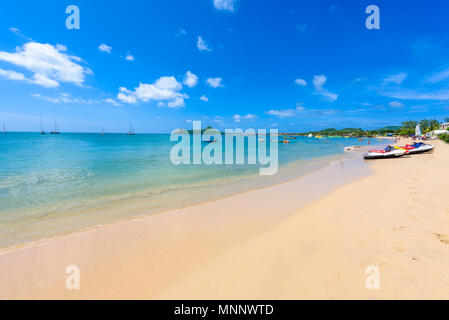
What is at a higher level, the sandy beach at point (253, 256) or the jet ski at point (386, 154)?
the jet ski at point (386, 154)

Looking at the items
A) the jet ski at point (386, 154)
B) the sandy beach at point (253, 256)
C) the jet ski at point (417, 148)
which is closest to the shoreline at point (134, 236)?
the sandy beach at point (253, 256)

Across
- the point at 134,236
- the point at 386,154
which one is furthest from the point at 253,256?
the point at 386,154

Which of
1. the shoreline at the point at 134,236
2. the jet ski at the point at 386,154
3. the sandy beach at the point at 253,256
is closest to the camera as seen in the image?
the sandy beach at the point at 253,256

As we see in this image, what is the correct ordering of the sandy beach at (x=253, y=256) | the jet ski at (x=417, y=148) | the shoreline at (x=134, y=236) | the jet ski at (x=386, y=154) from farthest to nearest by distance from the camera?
the jet ski at (x=417, y=148)
the jet ski at (x=386, y=154)
the shoreline at (x=134, y=236)
the sandy beach at (x=253, y=256)

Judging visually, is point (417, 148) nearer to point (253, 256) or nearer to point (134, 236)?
point (253, 256)

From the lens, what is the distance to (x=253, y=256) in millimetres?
3982

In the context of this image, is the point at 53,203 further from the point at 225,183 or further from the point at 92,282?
the point at 225,183

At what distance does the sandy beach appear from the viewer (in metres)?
3.04

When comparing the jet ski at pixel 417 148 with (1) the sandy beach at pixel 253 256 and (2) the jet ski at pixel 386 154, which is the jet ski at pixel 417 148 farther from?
(1) the sandy beach at pixel 253 256

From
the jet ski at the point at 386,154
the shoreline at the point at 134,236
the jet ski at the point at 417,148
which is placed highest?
the jet ski at the point at 417,148

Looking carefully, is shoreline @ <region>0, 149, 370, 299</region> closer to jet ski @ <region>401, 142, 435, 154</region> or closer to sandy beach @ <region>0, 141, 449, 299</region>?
sandy beach @ <region>0, 141, 449, 299</region>

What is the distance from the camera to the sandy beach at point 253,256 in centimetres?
304

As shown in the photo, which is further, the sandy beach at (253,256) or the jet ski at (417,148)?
the jet ski at (417,148)
